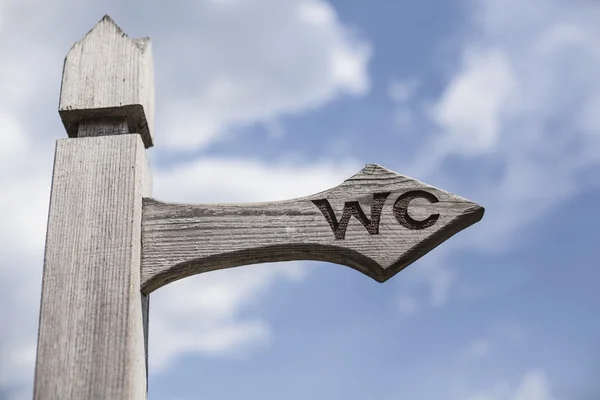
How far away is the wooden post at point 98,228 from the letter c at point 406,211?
630 millimetres

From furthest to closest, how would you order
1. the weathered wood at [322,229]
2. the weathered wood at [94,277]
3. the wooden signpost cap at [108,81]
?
the wooden signpost cap at [108,81] < the weathered wood at [322,229] < the weathered wood at [94,277]

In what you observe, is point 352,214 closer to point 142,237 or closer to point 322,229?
point 322,229

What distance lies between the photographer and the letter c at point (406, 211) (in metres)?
1.62

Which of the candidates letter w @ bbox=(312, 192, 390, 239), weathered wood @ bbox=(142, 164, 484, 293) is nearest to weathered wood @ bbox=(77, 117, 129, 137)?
weathered wood @ bbox=(142, 164, 484, 293)

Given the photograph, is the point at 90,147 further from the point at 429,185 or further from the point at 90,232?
the point at 429,185

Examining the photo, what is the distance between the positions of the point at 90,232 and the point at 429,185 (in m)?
0.82

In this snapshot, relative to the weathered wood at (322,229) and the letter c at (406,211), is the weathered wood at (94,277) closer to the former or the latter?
the weathered wood at (322,229)

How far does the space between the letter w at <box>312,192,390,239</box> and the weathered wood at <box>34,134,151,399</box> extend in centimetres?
46

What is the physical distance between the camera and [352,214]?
1.65 meters

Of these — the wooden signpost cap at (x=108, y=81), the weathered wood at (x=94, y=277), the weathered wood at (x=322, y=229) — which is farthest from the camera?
the wooden signpost cap at (x=108, y=81)

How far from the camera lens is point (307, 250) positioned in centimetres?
164

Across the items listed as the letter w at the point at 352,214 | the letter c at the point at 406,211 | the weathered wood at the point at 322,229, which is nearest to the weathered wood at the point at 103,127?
the weathered wood at the point at 322,229

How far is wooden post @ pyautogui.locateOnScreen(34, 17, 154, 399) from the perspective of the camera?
151cm

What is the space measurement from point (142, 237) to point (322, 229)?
0.44 metres
